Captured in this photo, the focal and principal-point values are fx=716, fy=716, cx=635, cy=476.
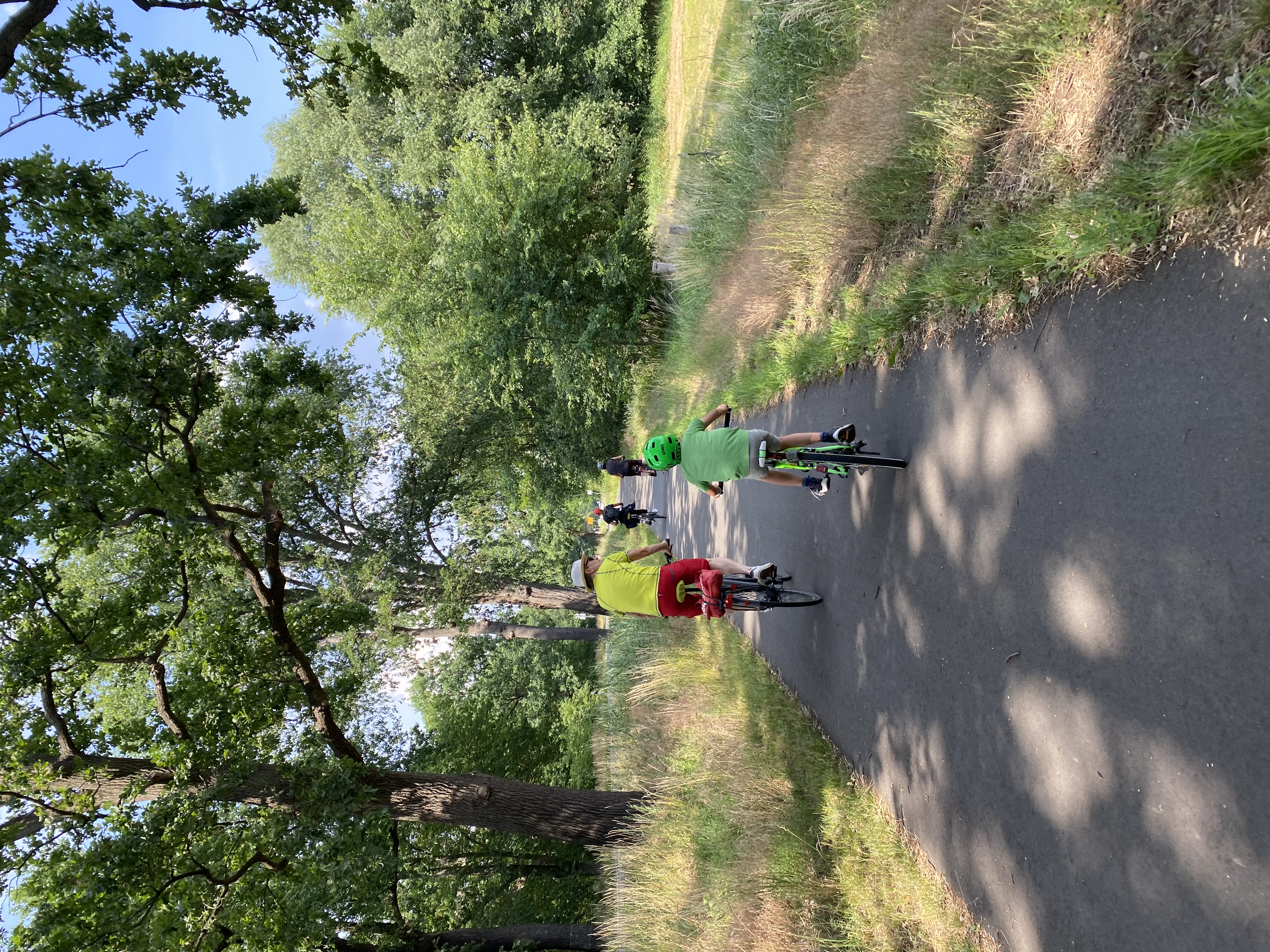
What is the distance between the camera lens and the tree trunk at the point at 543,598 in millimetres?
19188

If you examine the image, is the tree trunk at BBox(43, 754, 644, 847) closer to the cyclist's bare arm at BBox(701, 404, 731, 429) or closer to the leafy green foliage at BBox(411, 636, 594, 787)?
the cyclist's bare arm at BBox(701, 404, 731, 429)

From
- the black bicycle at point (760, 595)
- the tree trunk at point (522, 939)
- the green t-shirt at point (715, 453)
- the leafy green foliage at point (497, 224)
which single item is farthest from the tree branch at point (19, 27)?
the tree trunk at point (522, 939)

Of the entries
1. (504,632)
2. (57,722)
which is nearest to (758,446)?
(57,722)

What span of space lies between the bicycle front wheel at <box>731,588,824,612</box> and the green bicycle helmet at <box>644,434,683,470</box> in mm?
1571

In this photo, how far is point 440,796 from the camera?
9375mm

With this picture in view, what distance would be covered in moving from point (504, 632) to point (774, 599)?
15.5m

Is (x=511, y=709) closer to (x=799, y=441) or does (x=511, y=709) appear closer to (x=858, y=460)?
(x=799, y=441)

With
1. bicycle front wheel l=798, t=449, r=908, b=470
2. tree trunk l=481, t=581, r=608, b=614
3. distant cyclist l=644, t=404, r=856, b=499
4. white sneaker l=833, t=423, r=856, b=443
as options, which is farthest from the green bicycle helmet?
tree trunk l=481, t=581, r=608, b=614

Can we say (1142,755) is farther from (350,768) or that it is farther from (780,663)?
(350,768)

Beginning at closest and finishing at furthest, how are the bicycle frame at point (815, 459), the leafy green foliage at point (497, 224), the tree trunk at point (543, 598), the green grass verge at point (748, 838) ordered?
1. the green grass verge at point (748, 838)
2. the bicycle frame at point (815, 459)
3. the leafy green foliage at point (497, 224)
4. the tree trunk at point (543, 598)

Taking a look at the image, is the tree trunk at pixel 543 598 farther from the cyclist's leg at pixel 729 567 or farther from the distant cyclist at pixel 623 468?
the cyclist's leg at pixel 729 567

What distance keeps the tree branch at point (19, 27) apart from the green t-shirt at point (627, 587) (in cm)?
676

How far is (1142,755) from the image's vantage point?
11.0ft

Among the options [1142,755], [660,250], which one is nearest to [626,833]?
[1142,755]
